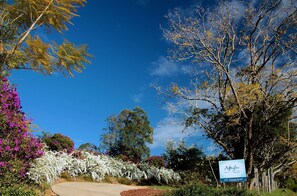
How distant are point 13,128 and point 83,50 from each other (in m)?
5.52

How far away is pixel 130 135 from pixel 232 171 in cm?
1735

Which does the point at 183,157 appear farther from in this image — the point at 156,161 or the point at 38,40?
the point at 38,40

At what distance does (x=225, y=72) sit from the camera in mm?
20797

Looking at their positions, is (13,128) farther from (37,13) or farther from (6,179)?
(37,13)

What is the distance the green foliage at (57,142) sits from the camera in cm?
2319

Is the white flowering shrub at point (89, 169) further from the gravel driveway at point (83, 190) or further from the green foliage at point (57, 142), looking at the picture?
the green foliage at point (57, 142)

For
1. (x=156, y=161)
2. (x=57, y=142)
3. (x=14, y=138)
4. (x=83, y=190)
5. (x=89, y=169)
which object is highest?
(x=57, y=142)

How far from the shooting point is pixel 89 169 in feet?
57.1

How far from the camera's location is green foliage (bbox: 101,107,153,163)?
31.9 m

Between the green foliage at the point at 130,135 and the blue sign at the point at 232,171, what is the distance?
655 inches

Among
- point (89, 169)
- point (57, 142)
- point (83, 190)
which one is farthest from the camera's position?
point (57, 142)

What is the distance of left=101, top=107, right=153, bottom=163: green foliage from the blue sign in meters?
16.6

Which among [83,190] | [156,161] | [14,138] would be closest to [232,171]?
[83,190]

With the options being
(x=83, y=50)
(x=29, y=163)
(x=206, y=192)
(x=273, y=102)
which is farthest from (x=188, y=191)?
(x=273, y=102)
